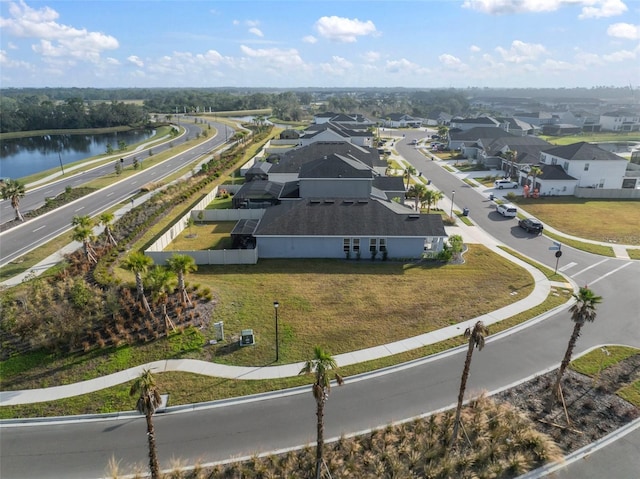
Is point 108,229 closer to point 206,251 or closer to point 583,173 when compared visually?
point 206,251

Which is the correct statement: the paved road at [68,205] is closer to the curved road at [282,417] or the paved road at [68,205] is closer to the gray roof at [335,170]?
the curved road at [282,417]

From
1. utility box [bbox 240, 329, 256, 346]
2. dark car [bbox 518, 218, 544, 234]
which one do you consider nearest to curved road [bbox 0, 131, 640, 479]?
utility box [bbox 240, 329, 256, 346]

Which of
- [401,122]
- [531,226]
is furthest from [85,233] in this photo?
[401,122]

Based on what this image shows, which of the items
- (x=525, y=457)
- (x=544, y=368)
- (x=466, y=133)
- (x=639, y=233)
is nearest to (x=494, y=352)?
(x=544, y=368)

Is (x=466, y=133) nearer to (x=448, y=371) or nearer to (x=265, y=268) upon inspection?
(x=265, y=268)

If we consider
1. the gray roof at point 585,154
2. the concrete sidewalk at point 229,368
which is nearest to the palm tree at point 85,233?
the concrete sidewalk at point 229,368

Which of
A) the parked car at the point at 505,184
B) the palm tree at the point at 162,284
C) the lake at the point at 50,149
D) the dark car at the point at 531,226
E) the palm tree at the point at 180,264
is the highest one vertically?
the palm tree at the point at 180,264
